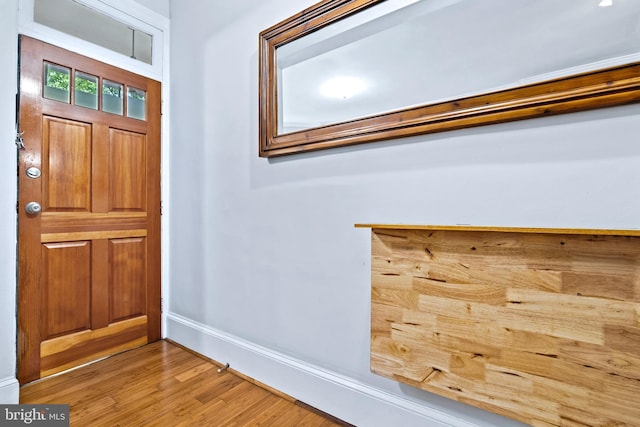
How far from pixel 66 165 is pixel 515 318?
231 centimetres

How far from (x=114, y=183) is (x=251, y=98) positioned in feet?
3.53

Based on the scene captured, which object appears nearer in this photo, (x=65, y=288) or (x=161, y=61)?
(x=65, y=288)

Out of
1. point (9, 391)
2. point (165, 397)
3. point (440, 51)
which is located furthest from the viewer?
point (165, 397)

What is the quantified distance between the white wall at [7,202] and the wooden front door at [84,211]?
206mm

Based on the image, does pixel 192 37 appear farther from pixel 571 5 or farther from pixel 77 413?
pixel 77 413

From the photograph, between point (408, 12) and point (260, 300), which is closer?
point (408, 12)

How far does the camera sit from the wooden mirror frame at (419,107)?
874 millimetres

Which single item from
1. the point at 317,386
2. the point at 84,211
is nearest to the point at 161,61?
the point at 84,211

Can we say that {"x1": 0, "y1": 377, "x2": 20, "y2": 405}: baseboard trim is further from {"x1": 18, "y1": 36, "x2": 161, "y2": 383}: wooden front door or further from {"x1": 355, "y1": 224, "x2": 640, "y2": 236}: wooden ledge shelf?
{"x1": 355, "y1": 224, "x2": 640, "y2": 236}: wooden ledge shelf

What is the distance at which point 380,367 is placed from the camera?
3.82 feet

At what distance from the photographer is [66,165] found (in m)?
1.79

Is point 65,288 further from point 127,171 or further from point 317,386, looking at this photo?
point 317,386

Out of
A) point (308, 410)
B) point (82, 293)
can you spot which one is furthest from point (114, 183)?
point (308, 410)

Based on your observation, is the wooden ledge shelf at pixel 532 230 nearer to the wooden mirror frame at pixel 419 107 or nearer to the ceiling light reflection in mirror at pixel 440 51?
the wooden mirror frame at pixel 419 107
